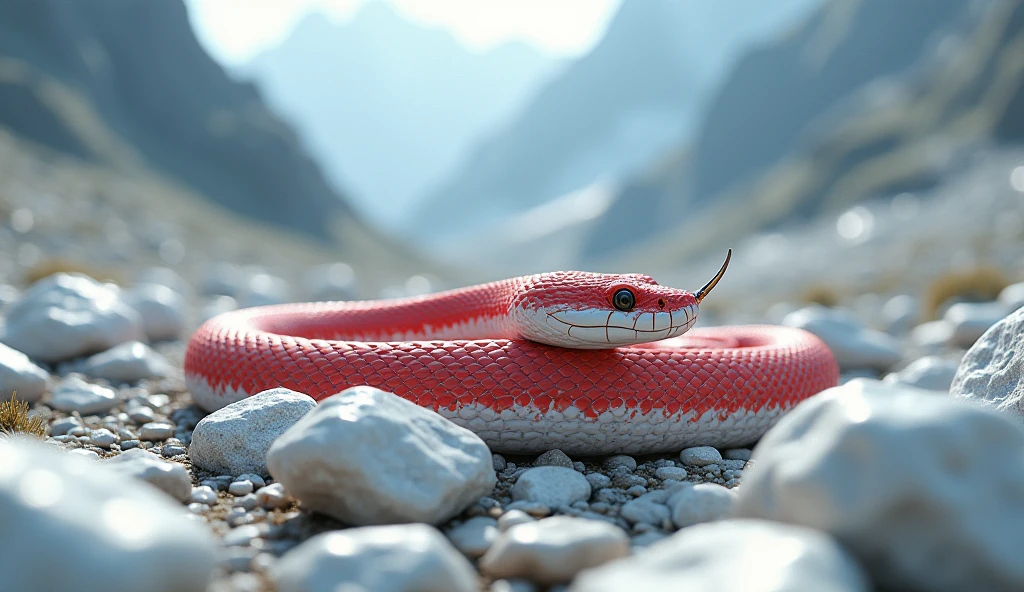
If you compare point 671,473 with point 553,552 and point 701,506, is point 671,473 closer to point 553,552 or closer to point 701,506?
point 701,506

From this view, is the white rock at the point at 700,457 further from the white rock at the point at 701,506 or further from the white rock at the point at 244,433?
the white rock at the point at 244,433

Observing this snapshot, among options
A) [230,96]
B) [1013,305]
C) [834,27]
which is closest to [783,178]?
[834,27]

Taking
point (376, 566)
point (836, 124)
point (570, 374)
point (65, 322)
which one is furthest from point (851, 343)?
point (836, 124)

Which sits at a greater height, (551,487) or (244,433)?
(244,433)

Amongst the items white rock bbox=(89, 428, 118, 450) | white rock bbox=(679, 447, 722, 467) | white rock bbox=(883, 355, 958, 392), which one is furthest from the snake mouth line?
white rock bbox=(89, 428, 118, 450)

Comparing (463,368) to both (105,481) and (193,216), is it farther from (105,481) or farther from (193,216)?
(193,216)

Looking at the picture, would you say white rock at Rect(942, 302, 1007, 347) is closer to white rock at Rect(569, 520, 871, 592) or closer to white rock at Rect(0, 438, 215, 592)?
white rock at Rect(569, 520, 871, 592)

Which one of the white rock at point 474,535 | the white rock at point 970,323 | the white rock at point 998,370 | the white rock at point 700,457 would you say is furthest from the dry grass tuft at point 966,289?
the white rock at point 474,535
